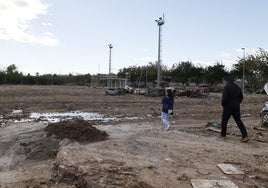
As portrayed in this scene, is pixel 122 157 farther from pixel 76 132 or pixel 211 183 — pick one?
pixel 76 132

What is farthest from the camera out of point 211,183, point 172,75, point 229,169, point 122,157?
point 172,75

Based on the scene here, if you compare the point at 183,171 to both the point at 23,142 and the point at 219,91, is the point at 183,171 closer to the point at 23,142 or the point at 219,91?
the point at 23,142

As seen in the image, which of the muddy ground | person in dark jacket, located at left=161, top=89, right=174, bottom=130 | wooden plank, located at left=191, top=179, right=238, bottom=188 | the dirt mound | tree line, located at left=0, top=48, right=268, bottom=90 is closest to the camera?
wooden plank, located at left=191, top=179, right=238, bottom=188

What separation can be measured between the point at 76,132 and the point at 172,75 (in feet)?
236

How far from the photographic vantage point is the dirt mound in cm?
1123

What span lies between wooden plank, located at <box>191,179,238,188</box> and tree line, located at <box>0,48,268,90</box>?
5289cm

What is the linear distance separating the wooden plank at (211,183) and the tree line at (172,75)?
52892 millimetres

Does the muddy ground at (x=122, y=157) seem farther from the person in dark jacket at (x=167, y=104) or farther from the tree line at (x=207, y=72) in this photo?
the tree line at (x=207, y=72)

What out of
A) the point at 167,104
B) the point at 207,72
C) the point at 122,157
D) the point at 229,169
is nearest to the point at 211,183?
the point at 229,169

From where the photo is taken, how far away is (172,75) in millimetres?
82562

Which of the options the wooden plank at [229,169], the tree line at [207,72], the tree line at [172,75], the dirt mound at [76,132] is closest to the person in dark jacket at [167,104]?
the dirt mound at [76,132]

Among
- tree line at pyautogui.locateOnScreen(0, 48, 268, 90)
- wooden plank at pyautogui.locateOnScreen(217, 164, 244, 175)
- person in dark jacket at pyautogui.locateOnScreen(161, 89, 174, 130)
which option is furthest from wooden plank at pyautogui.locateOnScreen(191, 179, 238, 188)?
tree line at pyautogui.locateOnScreen(0, 48, 268, 90)

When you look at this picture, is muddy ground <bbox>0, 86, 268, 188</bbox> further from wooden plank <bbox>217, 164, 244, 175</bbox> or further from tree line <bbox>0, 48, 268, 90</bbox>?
tree line <bbox>0, 48, 268, 90</bbox>

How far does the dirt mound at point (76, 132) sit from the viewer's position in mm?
11234
